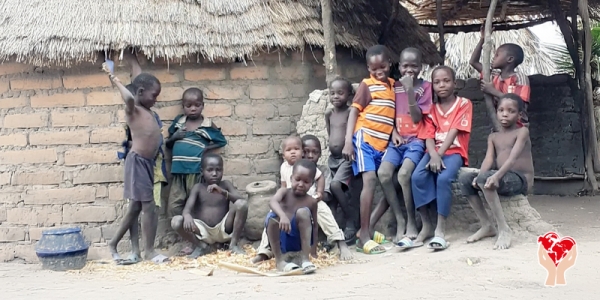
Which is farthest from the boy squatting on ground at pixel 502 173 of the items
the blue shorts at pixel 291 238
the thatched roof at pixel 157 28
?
the thatched roof at pixel 157 28

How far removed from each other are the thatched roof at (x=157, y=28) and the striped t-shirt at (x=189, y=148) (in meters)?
0.59

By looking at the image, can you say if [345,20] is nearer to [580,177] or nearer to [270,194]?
[270,194]

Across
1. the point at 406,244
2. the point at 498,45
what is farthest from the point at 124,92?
the point at 498,45

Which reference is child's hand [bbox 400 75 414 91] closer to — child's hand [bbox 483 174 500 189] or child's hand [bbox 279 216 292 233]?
child's hand [bbox 483 174 500 189]

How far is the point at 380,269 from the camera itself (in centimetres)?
466

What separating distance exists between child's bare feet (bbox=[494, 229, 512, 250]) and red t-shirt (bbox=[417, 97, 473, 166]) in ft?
2.19

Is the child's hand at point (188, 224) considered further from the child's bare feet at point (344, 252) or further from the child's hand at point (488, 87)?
the child's hand at point (488, 87)

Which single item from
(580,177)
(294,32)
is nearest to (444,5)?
(580,177)

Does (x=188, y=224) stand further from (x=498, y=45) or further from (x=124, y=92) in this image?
(x=498, y=45)

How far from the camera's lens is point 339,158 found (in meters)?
5.75

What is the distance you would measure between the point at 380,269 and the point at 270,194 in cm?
144

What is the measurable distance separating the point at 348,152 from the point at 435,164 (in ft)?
2.21

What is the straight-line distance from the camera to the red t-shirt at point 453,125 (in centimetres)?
537

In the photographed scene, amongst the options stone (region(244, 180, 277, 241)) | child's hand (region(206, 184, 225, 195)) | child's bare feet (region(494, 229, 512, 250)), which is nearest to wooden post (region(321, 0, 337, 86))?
stone (region(244, 180, 277, 241))
